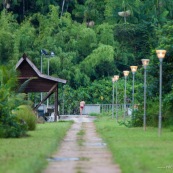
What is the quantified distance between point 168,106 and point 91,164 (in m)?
16.1

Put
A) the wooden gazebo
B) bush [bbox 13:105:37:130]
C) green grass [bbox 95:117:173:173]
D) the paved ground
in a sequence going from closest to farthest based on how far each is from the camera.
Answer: green grass [bbox 95:117:173:173], the paved ground, bush [bbox 13:105:37:130], the wooden gazebo

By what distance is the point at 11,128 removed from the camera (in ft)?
79.0

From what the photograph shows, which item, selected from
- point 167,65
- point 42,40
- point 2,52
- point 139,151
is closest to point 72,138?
point 139,151

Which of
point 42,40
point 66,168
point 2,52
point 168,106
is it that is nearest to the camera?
point 66,168

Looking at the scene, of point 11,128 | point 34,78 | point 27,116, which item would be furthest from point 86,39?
point 11,128

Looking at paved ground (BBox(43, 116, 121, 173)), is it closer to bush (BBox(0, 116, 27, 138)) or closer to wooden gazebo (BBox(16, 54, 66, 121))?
bush (BBox(0, 116, 27, 138))

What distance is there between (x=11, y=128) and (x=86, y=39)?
39738mm

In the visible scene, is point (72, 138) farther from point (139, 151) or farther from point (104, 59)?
point (104, 59)

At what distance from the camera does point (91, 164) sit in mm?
15195

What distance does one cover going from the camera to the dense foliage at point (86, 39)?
2375 inches

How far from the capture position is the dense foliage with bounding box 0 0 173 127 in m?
60.3

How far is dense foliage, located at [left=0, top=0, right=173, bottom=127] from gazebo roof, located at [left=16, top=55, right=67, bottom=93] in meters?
14.6

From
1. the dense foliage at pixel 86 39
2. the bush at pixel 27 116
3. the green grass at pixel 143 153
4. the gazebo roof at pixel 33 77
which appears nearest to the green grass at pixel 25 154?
the green grass at pixel 143 153

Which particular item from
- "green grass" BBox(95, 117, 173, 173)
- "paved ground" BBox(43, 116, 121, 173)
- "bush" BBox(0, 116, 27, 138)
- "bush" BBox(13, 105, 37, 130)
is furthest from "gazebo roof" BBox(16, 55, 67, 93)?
"paved ground" BBox(43, 116, 121, 173)
